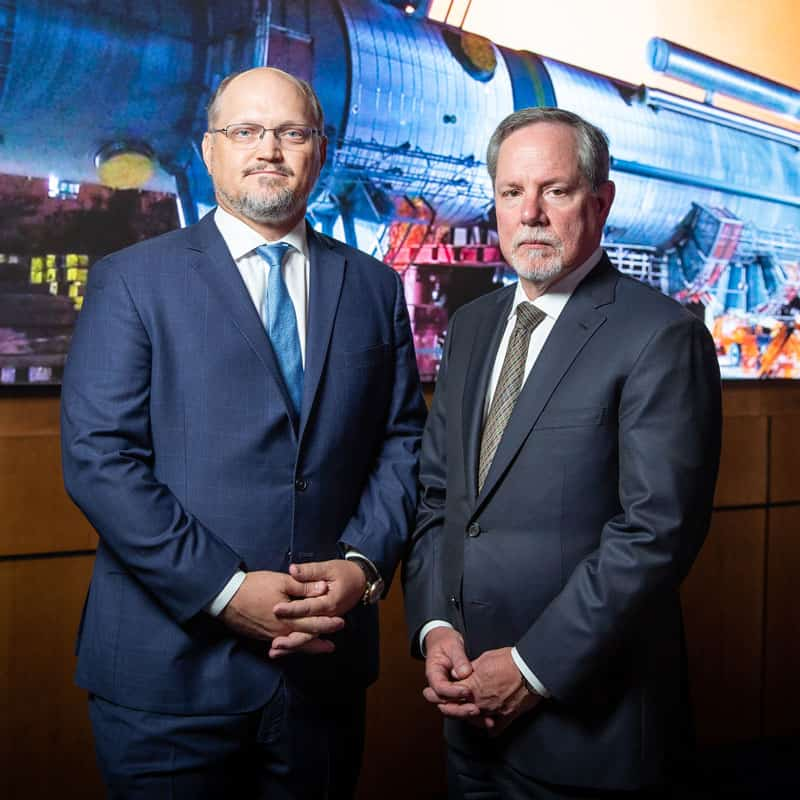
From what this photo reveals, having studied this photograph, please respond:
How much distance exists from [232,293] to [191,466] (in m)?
0.34

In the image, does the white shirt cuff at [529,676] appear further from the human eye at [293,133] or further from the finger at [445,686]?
the human eye at [293,133]

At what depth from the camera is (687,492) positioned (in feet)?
5.68

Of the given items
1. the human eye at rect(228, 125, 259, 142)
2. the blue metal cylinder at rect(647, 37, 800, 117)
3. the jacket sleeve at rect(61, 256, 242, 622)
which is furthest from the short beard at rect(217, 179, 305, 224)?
the blue metal cylinder at rect(647, 37, 800, 117)

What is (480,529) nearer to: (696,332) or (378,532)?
(378,532)

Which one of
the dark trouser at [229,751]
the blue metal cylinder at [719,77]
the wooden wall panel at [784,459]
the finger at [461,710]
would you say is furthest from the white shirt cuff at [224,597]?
the wooden wall panel at [784,459]

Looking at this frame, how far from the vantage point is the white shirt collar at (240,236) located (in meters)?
2.00

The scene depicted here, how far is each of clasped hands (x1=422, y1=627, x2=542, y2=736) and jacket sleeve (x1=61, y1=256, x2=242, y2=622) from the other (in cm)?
44

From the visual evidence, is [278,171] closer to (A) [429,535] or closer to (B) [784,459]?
(A) [429,535]

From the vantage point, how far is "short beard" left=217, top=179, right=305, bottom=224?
194 cm

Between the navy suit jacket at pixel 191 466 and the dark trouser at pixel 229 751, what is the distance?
4 cm

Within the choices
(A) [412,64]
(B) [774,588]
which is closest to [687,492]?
(A) [412,64]

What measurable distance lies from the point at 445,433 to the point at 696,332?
0.56 m

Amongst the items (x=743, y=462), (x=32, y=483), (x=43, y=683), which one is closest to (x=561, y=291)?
(x=32, y=483)

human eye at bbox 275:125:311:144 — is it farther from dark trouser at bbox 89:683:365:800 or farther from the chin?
dark trouser at bbox 89:683:365:800
